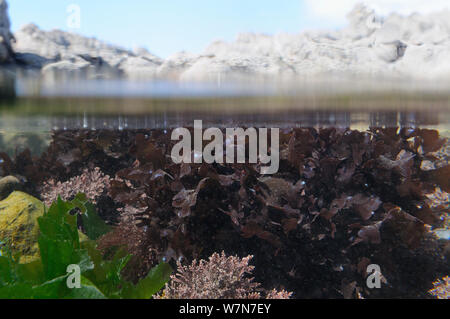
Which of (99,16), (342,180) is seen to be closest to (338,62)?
(342,180)

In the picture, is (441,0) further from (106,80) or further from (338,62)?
(106,80)

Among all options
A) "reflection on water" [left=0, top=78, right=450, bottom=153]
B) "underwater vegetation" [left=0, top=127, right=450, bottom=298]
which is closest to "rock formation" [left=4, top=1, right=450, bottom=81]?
"reflection on water" [left=0, top=78, right=450, bottom=153]

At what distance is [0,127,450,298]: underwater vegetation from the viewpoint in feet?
12.4

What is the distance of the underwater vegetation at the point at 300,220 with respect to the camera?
377 cm

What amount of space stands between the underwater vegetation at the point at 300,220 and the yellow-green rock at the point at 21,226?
96cm

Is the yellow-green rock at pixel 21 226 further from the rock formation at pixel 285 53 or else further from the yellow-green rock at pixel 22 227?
the rock formation at pixel 285 53

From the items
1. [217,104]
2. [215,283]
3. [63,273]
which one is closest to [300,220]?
[215,283]

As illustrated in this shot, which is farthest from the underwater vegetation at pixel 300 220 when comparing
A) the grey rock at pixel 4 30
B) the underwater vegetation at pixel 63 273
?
the grey rock at pixel 4 30

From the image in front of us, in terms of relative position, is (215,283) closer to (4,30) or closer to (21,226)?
(21,226)

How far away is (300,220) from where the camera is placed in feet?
12.6

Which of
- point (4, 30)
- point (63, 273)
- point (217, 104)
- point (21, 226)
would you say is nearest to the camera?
point (63, 273)

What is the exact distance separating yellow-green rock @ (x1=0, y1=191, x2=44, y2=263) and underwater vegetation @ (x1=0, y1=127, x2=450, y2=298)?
37.9 inches

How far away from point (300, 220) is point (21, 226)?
3.56 m

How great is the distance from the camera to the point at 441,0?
3.70 m
